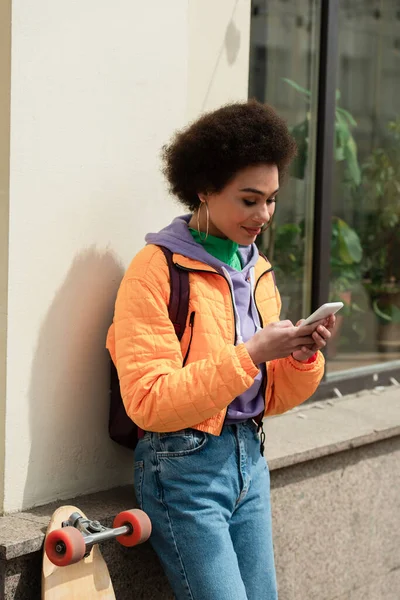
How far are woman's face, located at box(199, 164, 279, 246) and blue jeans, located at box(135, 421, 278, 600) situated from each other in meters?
0.53

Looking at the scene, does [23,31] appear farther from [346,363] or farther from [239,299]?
[346,363]

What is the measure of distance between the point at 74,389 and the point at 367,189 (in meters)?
2.61

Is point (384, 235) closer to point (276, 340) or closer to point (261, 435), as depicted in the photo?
point (261, 435)

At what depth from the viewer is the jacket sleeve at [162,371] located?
7.77 feet

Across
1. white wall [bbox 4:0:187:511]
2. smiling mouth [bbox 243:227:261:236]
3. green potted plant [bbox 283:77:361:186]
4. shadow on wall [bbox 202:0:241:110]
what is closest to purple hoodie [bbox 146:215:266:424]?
smiling mouth [bbox 243:227:261:236]

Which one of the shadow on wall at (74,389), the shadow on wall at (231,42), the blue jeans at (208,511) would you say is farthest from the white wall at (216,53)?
the blue jeans at (208,511)

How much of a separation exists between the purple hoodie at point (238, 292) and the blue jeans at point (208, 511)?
0.17 ft

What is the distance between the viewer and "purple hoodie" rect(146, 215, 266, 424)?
260 cm

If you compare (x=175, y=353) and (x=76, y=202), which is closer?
(x=175, y=353)

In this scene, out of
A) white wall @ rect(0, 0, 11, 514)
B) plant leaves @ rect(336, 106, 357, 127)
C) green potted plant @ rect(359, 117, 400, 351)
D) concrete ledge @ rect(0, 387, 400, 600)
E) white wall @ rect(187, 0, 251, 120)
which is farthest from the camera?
green potted plant @ rect(359, 117, 400, 351)

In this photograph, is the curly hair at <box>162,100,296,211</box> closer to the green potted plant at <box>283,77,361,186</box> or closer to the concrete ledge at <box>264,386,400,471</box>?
the concrete ledge at <box>264,386,400,471</box>

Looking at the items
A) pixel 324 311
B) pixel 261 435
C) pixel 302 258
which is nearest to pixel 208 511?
pixel 261 435

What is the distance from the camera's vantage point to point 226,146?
99.7 inches

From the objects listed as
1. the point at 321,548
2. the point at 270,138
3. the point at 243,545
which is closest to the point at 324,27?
the point at 270,138
